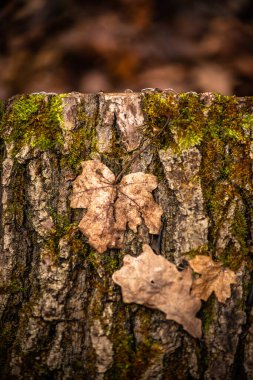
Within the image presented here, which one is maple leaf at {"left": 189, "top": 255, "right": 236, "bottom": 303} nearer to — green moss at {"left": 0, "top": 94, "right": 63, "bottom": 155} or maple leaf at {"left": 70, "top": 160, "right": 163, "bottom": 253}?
maple leaf at {"left": 70, "top": 160, "right": 163, "bottom": 253}

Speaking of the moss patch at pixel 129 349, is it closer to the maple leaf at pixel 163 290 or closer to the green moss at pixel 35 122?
the maple leaf at pixel 163 290

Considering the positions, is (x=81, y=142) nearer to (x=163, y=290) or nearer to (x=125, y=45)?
(x=163, y=290)

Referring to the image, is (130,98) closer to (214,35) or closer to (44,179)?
(44,179)

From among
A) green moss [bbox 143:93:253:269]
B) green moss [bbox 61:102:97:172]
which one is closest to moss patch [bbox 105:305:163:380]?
green moss [bbox 143:93:253:269]

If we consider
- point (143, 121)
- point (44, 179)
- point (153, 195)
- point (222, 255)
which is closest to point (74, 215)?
point (44, 179)

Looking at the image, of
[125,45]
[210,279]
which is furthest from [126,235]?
[125,45]

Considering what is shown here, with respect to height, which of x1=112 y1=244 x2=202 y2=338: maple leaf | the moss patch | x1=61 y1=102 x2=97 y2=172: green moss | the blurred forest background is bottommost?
the moss patch

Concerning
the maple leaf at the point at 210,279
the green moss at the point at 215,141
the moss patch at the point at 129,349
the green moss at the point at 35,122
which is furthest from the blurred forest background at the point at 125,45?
the moss patch at the point at 129,349
